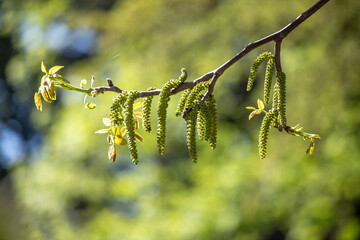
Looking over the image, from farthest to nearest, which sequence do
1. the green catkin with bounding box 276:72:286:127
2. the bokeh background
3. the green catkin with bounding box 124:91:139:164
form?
the bokeh background
the green catkin with bounding box 276:72:286:127
the green catkin with bounding box 124:91:139:164

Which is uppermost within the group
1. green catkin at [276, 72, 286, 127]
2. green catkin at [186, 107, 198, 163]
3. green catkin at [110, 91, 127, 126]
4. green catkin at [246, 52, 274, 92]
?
green catkin at [246, 52, 274, 92]

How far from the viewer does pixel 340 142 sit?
5020 mm

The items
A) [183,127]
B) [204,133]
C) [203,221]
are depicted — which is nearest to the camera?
[204,133]

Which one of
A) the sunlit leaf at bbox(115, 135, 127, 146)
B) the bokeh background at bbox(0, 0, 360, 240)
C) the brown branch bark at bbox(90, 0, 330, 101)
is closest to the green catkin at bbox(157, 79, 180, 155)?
the brown branch bark at bbox(90, 0, 330, 101)

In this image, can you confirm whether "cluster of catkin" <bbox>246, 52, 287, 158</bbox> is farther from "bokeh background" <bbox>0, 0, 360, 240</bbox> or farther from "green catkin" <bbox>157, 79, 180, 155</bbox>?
"bokeh background" <bbox>0, 0, 360, 240</bbox>

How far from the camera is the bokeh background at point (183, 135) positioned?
13.8ft

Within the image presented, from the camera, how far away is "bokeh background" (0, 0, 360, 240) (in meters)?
4.20

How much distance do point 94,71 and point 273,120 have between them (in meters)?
5.08

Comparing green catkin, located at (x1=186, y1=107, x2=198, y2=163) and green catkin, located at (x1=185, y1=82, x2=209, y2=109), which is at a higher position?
green catkin, located at (x1=185, y1=82, x2=209, y2=109)

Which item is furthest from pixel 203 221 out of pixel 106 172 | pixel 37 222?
pixel 37 222

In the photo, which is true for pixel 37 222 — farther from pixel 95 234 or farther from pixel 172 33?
pixel 172 33

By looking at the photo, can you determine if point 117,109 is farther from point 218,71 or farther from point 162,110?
point 218,71

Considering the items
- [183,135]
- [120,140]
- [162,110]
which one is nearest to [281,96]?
[162,110]

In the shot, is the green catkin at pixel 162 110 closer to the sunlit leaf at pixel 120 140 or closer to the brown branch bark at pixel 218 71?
the brown branch bark at pixel 218 71
